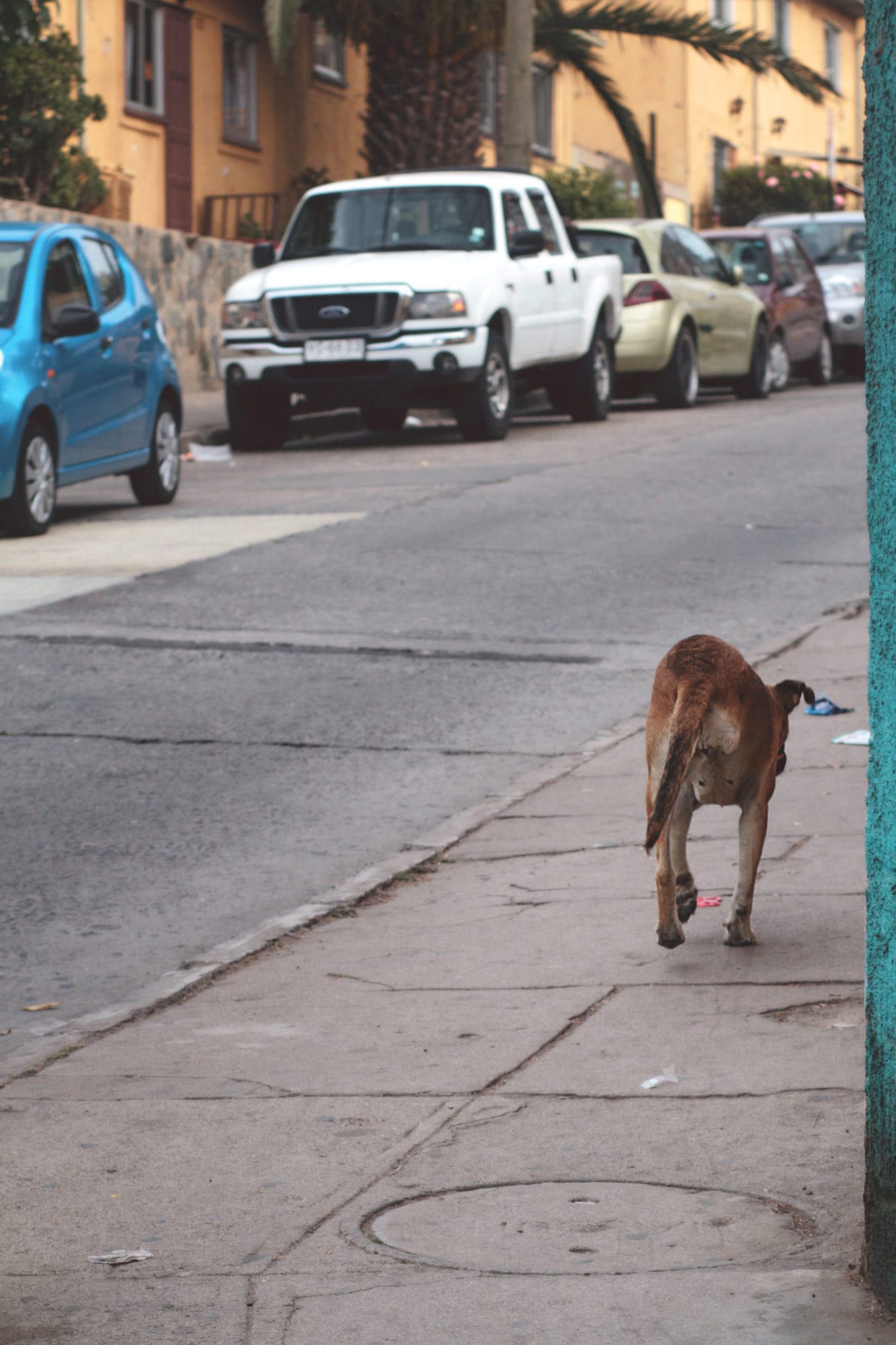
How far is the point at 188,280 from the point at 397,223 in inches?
249

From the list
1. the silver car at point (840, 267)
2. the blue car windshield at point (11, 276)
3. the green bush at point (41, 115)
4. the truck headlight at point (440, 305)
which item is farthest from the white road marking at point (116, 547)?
the silver car at point (840, 267)

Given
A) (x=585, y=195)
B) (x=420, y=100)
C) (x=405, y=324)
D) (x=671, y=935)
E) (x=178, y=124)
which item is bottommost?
(x=671, y=935)

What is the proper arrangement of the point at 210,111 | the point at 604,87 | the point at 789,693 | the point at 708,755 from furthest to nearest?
the point at 210,111 < the point at 604,87 < the point at 789,693 < the point at 708,755

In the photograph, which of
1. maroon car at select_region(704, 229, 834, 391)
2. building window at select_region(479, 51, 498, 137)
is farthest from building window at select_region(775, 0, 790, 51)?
maroon car at select_region(704, 229, 834, 391)

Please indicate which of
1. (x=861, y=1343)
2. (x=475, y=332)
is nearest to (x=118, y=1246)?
(x=861, y=1343)

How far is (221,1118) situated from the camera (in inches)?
172

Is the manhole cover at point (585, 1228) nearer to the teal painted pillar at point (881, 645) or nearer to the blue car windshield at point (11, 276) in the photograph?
the teal painted pillar at point (881, 645)

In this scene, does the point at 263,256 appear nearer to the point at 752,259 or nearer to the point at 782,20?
the point at 752,259

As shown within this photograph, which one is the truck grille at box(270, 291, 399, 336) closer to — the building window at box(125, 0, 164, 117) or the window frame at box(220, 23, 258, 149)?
the building window at box(125, 0, 164, 117)

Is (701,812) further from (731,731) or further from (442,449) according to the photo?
(442,449)

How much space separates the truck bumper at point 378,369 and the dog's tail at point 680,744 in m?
13.3

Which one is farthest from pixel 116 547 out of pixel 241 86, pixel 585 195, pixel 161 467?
pixel 585 195

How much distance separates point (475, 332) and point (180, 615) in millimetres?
8271

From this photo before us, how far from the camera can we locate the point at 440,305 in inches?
717
